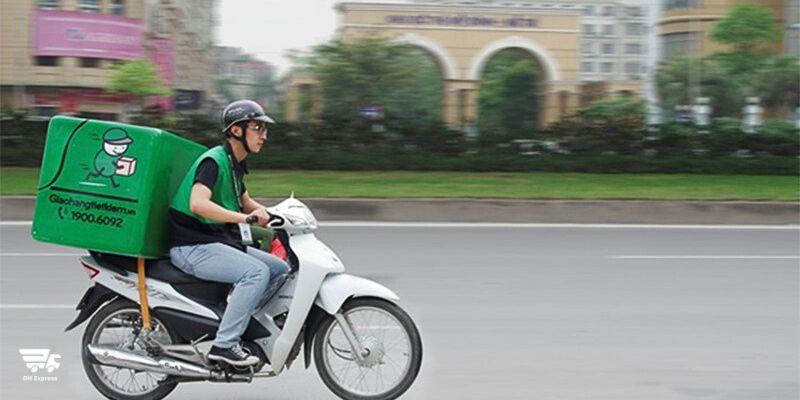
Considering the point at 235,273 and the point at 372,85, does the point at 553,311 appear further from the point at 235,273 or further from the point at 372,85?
the point at 372,85

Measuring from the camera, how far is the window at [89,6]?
177 ft

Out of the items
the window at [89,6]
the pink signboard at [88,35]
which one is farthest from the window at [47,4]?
the window at [89,6]

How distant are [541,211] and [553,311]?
20.6ft

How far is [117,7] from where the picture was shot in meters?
55.0

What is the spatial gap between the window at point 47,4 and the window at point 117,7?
2.80 meters

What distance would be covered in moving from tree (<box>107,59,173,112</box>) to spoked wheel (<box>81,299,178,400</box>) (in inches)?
1041

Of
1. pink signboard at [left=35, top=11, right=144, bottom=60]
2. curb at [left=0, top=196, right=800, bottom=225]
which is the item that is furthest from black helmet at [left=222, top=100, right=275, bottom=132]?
pink signboard at [left=35, top=11, right=144, bottom=60]

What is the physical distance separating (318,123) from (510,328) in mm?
13331

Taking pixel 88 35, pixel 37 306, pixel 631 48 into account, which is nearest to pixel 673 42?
pixel 88 35

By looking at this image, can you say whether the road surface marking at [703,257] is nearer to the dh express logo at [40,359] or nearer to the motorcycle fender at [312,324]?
the dh express logo at [40,359]

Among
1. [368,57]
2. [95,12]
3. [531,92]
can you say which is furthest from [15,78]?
[531,92]

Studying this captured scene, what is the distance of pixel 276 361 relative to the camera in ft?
17.4

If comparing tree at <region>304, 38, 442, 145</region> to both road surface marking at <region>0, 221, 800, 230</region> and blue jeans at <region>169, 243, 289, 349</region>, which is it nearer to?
road surface marking at <region>0, 221, 800, 230</region>

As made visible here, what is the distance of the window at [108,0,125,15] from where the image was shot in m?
54.8
